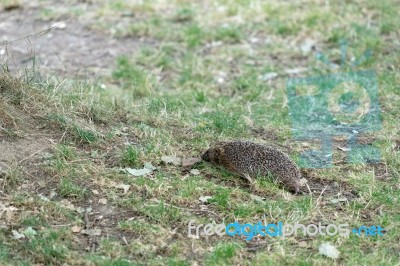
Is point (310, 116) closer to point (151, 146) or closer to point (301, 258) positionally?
point (151, 146)

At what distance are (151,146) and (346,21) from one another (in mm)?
4280

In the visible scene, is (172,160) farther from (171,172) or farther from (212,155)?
(212,155)

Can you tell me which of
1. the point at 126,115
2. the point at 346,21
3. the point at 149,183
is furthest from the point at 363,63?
the point at 149,183

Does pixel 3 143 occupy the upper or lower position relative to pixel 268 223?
upper

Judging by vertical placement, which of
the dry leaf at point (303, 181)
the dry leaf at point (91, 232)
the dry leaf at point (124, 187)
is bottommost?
the dry leaf at point (303, 181)

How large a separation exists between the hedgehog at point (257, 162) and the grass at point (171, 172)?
78 mm

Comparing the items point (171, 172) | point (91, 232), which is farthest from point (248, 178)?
point (91, 232)

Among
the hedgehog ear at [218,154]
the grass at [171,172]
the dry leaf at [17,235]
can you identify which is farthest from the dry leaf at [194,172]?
the dry leaf at [17,235]

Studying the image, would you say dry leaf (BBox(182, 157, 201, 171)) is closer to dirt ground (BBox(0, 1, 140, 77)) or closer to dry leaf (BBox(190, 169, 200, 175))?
dry leaf (BBox(190, 169, 200, 175))

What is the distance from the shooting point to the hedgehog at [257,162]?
4.82 m

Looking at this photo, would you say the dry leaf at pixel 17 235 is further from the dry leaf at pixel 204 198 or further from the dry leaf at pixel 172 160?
the dry leaf at pixel 172 160

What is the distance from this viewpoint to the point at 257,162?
488cm

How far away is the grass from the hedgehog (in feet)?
0.26

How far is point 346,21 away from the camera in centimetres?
872
